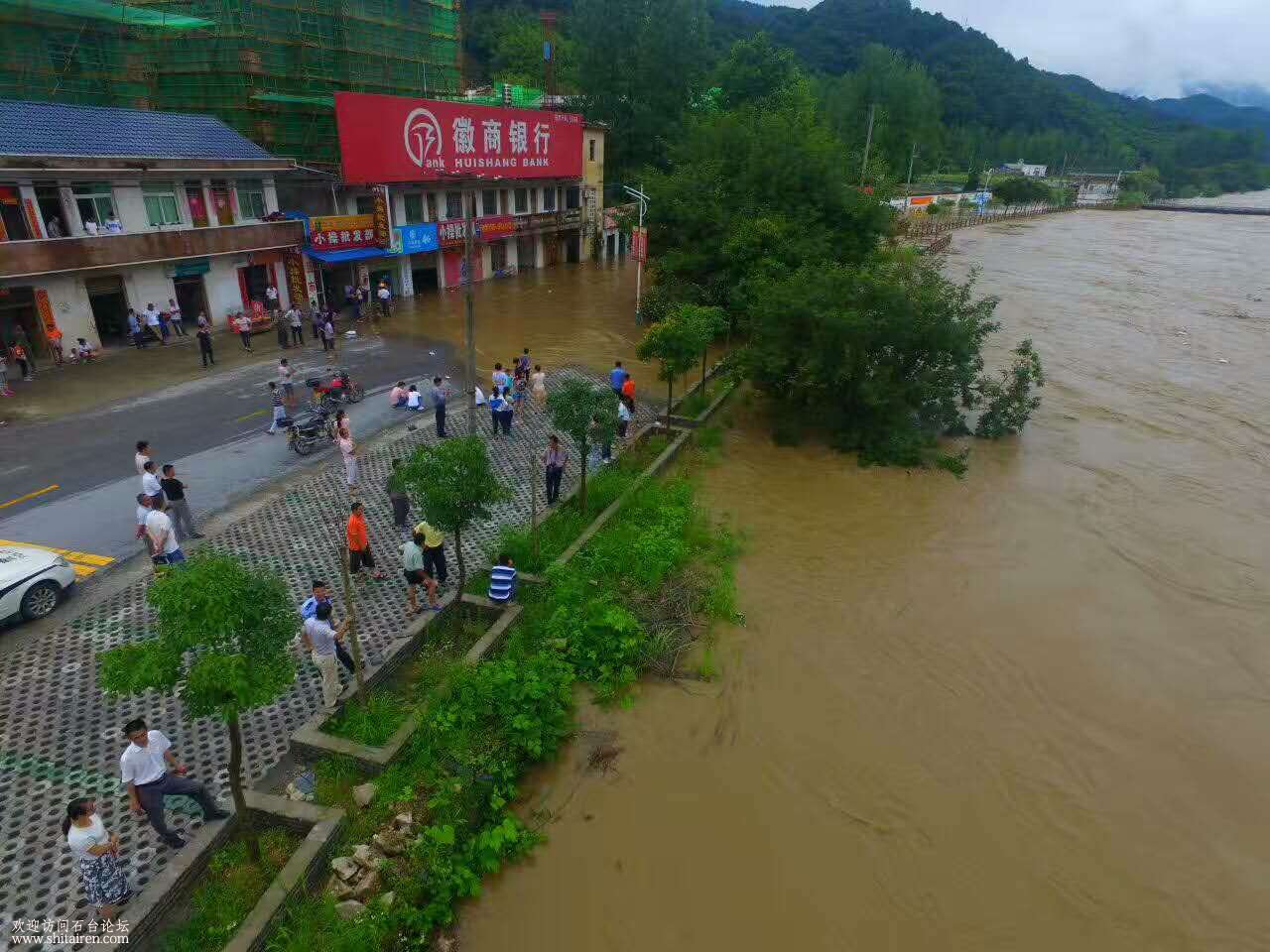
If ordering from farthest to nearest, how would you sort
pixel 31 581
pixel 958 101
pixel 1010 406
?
pixel 958 101 → pixel 1010 406 → pixel 31 581

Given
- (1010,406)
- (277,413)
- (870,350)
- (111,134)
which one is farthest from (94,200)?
(1010,406)

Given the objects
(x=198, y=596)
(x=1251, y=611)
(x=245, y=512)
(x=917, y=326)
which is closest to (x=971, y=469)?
(x=917, y=326)

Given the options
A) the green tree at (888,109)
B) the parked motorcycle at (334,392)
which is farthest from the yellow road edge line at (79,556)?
the green tree at (888,109)

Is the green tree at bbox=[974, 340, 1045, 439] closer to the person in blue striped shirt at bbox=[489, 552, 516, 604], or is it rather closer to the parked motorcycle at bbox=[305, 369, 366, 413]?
the person in blue striped shirt at bbox=[489, 552, 516, 604]

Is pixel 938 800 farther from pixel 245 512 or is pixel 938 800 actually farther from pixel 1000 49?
pixel 1000 49

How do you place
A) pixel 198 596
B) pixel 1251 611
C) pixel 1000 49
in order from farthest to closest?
pixel 1000 49
pixel 1251 611
pixel 198 596

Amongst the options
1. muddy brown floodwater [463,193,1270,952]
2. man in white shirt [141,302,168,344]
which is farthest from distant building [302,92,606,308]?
muddy brown floodwater [463,193,1270,952]

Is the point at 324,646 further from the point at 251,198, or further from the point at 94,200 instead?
the point at 251,198
